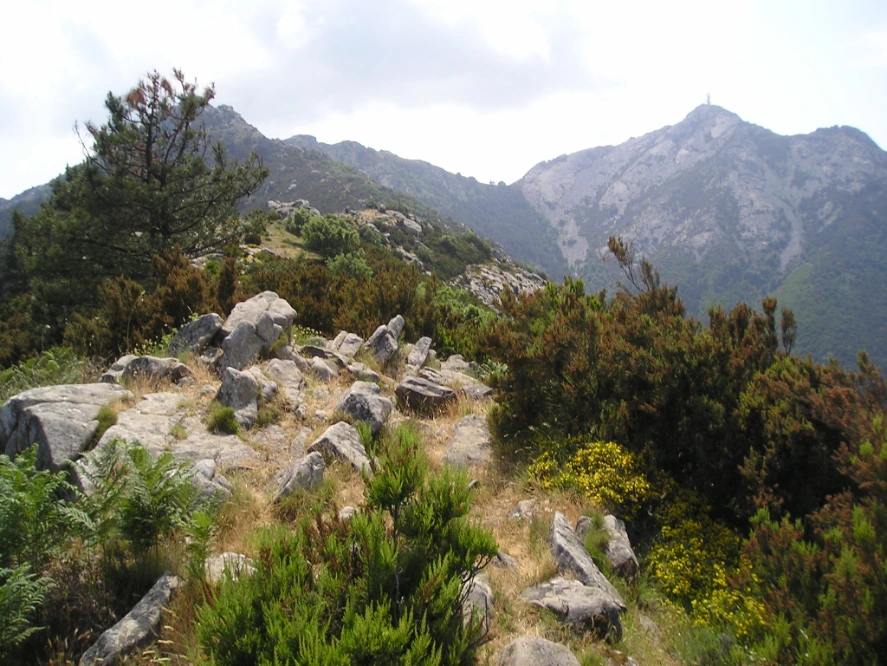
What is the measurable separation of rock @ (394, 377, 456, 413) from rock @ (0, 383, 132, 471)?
3904 millimetres

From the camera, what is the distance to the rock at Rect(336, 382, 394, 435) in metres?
6.02

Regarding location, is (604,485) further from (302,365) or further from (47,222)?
(47,222)

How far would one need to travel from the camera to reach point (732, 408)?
4.89m

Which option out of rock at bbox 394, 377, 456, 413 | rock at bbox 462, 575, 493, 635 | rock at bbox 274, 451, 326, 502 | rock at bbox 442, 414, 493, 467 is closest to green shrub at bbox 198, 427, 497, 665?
rock at bbox 462, 575, 493, 635

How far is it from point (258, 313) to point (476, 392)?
4129mm

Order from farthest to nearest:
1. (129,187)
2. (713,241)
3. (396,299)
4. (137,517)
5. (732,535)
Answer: (713,241) < (129,187) < (396,299) < (732,535) < (137,517)

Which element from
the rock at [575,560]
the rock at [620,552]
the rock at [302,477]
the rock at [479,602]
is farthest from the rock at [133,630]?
the rock at [620,552]

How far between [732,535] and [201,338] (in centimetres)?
780

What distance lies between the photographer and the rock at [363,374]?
7.89 meters

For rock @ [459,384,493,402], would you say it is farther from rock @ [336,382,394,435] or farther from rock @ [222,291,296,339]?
rock @ [222,291,296,339]

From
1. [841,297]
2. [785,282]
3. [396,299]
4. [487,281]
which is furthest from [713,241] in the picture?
[396,299]

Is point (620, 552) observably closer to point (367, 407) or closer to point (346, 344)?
point (367, 407)

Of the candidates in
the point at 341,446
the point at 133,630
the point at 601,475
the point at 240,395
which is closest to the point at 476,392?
the point at 341,446

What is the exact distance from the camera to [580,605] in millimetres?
3264
